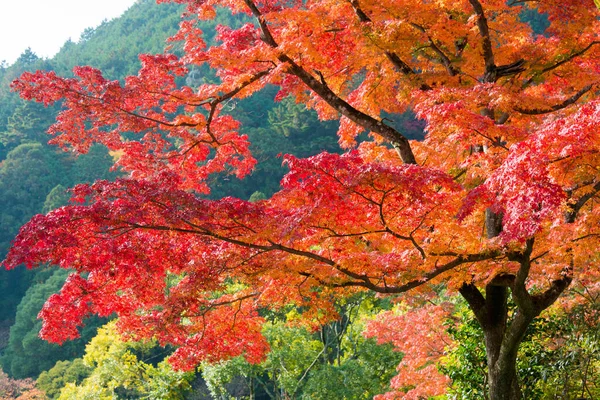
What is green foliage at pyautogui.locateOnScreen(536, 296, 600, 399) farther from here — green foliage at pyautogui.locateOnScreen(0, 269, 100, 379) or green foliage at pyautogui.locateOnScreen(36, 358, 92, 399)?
green foliage at pyautogui.locateOnScreen(0, 269, 100, 379)

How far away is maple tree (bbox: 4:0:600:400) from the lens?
3.73 meters

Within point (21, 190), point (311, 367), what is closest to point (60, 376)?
point (311, 367)

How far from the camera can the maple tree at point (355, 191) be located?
3730 millimetres

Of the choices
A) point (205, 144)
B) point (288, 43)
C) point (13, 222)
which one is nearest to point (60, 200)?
point (13, 222)

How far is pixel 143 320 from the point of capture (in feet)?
17.1

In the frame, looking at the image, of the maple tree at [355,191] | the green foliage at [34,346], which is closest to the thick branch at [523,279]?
the maple tree at [355,191]

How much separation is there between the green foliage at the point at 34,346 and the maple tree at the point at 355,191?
21637 millimetres

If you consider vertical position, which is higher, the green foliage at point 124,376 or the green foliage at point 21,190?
the green foliage at point 21,190

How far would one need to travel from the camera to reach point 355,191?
367 centimetres

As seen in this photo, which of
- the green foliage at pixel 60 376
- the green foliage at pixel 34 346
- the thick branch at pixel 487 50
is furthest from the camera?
the green foliage at pixel 34 346

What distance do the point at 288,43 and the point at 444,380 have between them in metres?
5.80

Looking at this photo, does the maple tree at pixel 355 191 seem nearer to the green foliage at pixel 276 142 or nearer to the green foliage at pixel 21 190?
the green foliage at pixel 276 142

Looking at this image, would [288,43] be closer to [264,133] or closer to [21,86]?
[21,86]

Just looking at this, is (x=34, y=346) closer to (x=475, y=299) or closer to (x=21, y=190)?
(x=21, y=190)
